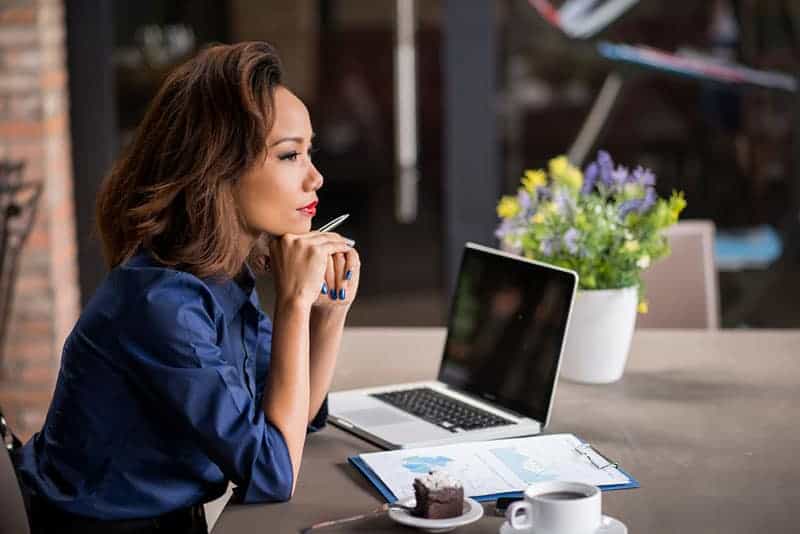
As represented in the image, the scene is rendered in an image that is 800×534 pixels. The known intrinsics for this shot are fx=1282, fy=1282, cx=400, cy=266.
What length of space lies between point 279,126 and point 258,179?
0.26 feet

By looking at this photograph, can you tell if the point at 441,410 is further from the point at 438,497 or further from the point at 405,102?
the point at 405,102

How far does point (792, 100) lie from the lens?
3.92 metres

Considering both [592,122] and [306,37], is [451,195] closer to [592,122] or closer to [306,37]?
[592,122]

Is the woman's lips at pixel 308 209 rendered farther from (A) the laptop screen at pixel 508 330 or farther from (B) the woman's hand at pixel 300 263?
(A) the laptop screen at pixel 508 330

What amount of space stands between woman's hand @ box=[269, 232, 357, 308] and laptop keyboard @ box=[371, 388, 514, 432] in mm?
322

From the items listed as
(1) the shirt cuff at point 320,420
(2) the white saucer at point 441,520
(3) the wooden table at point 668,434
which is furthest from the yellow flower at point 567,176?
(2) the white saucer at point 441,520

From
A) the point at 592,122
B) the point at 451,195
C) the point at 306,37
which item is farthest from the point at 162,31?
the point at 592,122

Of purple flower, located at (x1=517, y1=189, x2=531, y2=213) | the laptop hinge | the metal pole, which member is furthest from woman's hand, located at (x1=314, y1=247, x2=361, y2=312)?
the metal pole

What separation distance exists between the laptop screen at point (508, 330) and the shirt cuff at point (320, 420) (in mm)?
276

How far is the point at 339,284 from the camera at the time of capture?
1.92 metres

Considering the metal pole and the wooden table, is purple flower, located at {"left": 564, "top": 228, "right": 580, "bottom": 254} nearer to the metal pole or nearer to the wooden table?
the wooden table

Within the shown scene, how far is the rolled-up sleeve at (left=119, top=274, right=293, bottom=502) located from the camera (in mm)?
1615

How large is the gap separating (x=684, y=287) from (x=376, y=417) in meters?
1.11

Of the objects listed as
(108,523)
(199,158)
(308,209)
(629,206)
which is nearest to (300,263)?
(308,209)
